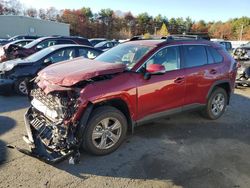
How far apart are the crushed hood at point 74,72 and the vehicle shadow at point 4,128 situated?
131 cm

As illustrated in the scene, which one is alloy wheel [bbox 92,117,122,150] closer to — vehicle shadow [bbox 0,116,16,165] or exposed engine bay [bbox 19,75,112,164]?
exposed engine bay [bbox 19,75,112,164]

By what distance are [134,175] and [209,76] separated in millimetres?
2959

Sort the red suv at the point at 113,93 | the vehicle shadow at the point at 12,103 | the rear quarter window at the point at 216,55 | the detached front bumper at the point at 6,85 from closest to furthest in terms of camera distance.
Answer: the red suv at the point at 113,93 → the rear quarter window at the point at 216,55 → the vehicle shadow at the point at 12,103 → the detached front bumper at the point at 6,85

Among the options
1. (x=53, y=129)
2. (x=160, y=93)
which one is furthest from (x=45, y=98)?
(x=160, y=93)

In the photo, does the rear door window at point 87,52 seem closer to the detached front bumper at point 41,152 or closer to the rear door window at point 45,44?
the rear door window at point 45,44

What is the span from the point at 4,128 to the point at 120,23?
69.1 m

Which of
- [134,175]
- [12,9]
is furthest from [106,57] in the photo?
[12,9]

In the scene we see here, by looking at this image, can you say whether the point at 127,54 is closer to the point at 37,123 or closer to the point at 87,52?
the point at 37,123

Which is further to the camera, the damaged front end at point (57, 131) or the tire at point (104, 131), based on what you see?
the tire at point (104, 131)

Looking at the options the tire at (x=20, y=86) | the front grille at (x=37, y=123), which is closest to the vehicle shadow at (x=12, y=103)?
the tire at (x=20, y=86)

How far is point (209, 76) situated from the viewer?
561 cm

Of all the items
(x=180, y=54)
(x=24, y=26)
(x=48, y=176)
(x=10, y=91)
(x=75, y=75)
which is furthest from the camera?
(x=24, y=26)

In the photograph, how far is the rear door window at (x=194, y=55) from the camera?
523 cm

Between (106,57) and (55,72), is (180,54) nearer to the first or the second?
(106,57)
